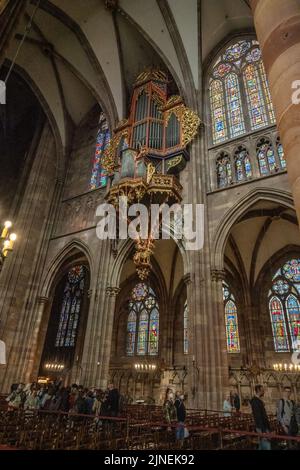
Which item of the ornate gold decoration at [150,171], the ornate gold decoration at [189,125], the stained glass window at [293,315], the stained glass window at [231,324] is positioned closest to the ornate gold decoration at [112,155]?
the ornate gold decoration at [150,171]

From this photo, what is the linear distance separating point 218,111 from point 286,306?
1062 centimetres

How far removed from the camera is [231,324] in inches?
670

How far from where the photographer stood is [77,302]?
21.7 meters

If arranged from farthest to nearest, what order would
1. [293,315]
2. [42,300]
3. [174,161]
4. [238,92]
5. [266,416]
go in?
[293,315], [42,300], [238,92], [174,161], [266,416]

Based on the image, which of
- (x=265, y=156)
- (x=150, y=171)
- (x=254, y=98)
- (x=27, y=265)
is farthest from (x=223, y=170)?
(x=27, y=265)

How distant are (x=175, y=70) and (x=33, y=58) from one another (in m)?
8.47

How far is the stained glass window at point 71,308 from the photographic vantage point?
814 inches

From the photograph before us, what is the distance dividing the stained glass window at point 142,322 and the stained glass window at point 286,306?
279 inches

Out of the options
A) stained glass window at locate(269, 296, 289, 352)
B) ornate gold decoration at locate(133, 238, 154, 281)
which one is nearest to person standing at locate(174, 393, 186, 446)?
ornate gold decoration at locate(133, 238, 154, 281)

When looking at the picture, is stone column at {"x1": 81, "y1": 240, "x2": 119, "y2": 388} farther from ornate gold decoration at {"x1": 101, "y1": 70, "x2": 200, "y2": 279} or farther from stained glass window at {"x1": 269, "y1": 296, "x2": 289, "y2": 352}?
stained glass window at {"x1": 269, "y1": 296, "x2": 289, "y2": 352}

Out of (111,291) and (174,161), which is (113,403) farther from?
(174,161)

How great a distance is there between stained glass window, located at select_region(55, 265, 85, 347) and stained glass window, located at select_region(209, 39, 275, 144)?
1431 cm
